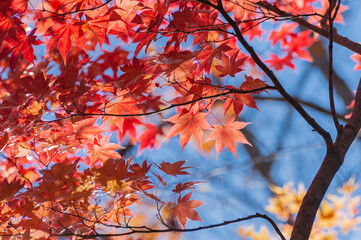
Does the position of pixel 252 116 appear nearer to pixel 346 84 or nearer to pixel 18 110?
pixel 346 84

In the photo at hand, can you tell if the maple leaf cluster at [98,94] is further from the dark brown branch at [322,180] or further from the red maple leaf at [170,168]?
the dark brown branch at [322,180]

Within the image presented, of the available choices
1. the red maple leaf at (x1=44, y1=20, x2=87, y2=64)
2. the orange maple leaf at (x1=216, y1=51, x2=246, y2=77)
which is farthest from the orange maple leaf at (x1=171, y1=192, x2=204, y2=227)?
the red maple leaf at (x1=44, y1=20, x2=87, y2=64)

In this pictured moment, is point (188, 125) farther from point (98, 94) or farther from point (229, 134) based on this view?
point (98, 94)

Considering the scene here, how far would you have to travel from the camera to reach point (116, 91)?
1.02 metres

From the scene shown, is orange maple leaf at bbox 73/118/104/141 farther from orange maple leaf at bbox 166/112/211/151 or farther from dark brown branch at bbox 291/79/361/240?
dark brown branch at bbox 291/79/361/240

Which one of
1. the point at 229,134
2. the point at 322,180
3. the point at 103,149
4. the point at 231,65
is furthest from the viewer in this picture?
the point at 103,149

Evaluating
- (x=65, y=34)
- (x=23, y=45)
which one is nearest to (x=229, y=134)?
(x=65, y=34)

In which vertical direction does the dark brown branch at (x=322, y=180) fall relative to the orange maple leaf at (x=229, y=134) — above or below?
below

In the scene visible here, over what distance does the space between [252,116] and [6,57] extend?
9.34 ft

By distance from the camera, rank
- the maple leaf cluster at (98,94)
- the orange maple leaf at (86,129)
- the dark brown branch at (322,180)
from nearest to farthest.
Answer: the dark brown branch at (322,180) → the maple leaf cluster at (98,94) → the orange maple leaf at (86,129)

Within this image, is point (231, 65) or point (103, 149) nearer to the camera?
point (231, 65)

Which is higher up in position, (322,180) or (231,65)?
(231,65)

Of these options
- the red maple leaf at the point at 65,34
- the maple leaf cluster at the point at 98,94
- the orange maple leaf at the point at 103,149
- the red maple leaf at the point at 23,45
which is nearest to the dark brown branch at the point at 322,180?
the maple leaf cluster at the point at 98,94


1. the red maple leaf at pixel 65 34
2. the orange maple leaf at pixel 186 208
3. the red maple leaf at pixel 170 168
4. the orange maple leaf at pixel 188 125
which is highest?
the red maple leaf at pixel 65 34
